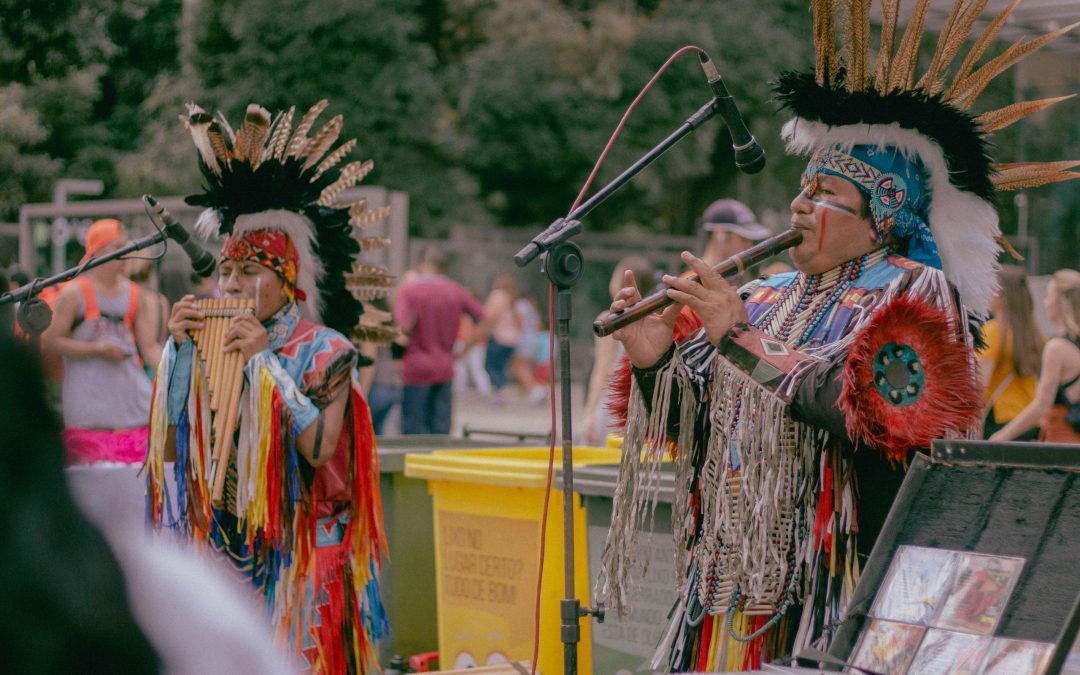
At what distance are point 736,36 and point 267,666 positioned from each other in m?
22.7

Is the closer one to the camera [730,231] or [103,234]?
[103,234]

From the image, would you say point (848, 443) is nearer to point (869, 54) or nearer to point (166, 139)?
point (869, 54)

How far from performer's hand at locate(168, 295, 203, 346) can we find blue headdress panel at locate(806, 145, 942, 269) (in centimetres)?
190

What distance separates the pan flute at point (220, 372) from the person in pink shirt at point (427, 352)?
5761 millimetres

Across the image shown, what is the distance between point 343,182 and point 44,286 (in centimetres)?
107

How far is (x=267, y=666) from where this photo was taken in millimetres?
1036

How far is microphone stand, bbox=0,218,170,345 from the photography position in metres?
4.20

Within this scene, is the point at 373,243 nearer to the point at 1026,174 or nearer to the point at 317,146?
the point at 317,146

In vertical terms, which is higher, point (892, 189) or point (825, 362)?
point (892, 189)

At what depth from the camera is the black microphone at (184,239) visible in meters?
4.12

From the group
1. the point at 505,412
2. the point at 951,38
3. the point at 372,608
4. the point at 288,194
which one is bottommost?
the point at 505,412

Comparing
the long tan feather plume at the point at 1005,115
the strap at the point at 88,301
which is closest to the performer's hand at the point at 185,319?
the long tan feather plume at the point at 1005,115

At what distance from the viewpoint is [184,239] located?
163 inches

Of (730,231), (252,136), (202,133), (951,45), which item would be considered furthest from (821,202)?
(730,231)
